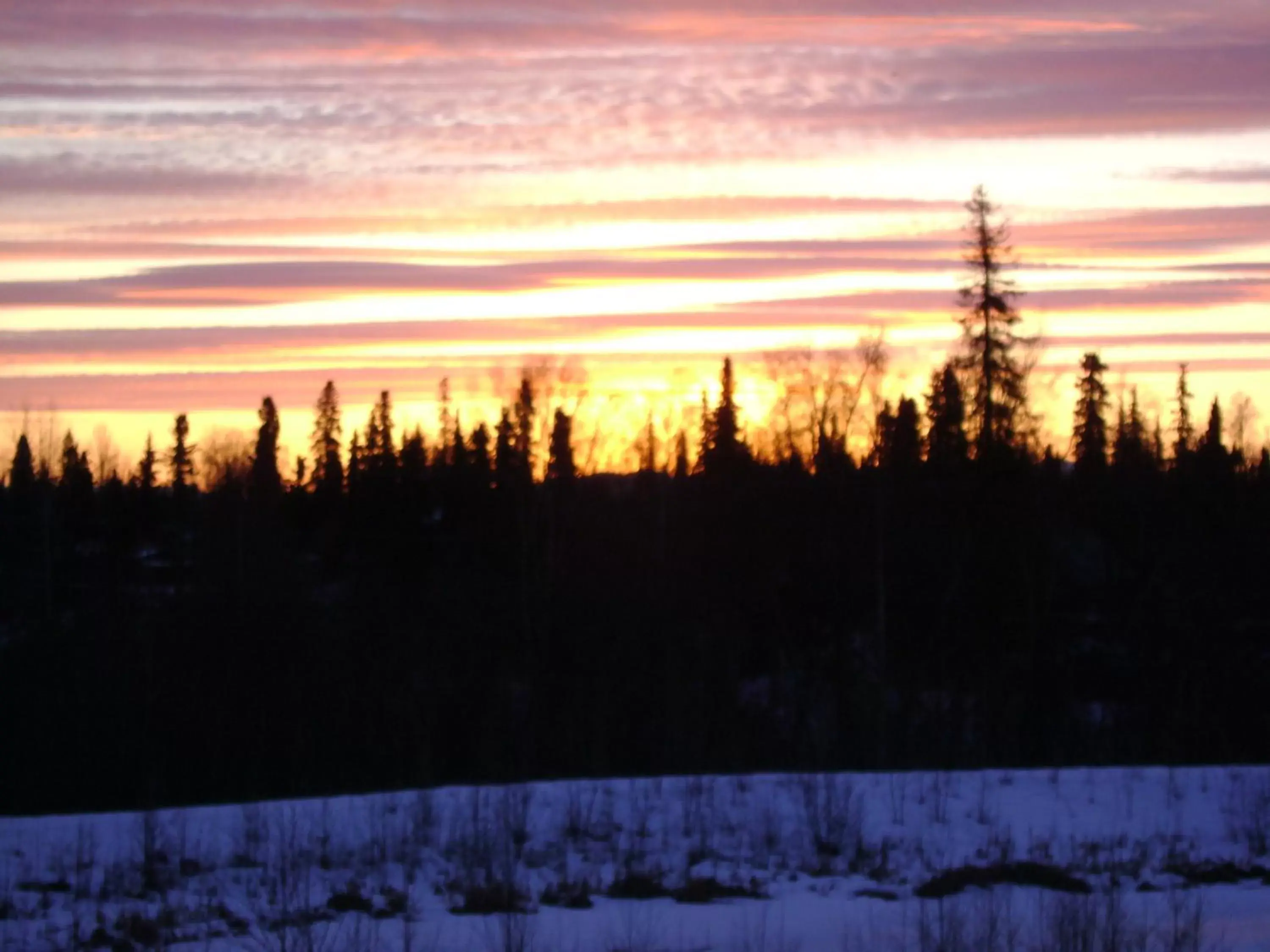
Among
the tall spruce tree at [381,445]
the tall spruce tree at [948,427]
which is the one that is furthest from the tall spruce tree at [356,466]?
the tall spruce tree at [948,427]

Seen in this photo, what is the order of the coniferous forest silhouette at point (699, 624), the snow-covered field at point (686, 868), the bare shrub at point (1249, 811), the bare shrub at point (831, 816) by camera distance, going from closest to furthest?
the snow-covered field at point (686, 868) → the bare shrub at point (831, 816) → the bare shrub at point (1249, 811) → the coniferous forest silhouette at point (699, 624)

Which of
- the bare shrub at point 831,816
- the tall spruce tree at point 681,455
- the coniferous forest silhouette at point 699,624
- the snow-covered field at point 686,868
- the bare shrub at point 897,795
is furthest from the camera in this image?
the tall spruce tree at point 681,455

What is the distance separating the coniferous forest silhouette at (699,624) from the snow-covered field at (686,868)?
13759mm

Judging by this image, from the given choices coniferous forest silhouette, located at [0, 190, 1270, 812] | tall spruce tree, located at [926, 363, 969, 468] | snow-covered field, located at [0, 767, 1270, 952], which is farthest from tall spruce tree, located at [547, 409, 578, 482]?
snow-covered field, located at [0, 767, 1270, 952]

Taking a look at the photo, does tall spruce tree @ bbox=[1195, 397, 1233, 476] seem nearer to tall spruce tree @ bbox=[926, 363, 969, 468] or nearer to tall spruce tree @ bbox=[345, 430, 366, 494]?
tall spruce tree @ bbox=[926, 363, 969, 468]

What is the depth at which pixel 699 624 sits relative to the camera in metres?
47.4

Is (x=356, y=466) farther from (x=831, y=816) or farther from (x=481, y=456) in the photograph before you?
(x=831, y=816)

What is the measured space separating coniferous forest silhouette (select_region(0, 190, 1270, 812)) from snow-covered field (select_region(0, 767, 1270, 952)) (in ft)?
45.1

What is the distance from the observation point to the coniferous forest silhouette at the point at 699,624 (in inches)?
1578

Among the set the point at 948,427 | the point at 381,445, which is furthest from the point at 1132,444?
the point at 381,445

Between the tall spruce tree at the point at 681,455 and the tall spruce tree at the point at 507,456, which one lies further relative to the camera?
the tall spruce tree at the point at 681,455

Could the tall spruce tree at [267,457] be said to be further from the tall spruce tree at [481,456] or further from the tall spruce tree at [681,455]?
the tall spruce tree at [681,455]

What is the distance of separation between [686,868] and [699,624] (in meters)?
33.0

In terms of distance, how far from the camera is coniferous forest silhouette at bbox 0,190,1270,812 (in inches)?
1578
